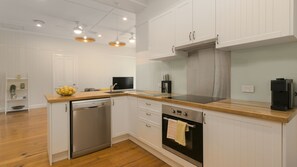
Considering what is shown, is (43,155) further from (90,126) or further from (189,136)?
(189,136)

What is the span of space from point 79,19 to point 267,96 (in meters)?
4.59

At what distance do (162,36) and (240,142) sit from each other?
6.05 ft

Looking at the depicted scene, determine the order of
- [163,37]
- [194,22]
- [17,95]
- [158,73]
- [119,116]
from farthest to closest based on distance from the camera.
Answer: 1. [17,95]
2. [158,73]
3. [119,116]
4. [163,37]
5. [194,22]

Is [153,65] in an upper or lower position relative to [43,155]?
upper

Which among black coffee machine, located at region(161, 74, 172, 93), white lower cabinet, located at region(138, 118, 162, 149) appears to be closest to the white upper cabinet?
black coffee machine, located at region(161, 74, 172, 93)

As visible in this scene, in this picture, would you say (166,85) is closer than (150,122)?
No

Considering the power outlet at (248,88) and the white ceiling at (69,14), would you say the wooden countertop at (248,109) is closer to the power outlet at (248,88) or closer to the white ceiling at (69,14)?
the power outlet at (248,88)

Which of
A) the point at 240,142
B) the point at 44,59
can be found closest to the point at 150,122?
the point at 240,142

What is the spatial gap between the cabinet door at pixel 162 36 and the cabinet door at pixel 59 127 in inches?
66.2

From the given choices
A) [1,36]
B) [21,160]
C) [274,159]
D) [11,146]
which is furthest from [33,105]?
[274,159]

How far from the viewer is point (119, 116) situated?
2594mm

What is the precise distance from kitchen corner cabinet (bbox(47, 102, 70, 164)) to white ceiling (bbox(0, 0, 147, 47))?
224 centimetres

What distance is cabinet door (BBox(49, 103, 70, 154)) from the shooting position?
1.95 meters

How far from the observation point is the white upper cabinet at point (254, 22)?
1.20m
